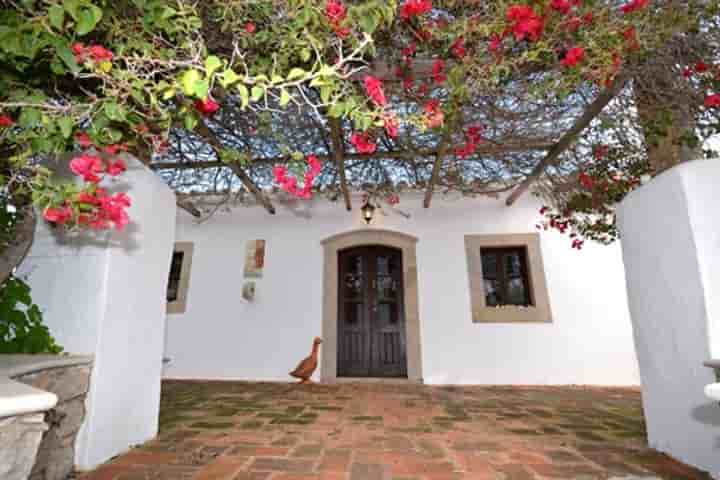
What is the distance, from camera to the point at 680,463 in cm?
181

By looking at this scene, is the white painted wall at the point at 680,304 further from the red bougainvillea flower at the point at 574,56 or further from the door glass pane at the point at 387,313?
the door glass pane at the point at 387,313

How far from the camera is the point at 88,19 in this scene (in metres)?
0.83

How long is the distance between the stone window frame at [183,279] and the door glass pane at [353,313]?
8.53 feet

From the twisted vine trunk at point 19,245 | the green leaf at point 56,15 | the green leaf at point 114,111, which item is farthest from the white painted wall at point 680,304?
the twisted vine trunk at point 19,245

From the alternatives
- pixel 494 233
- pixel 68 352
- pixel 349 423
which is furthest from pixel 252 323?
pixel 494 233

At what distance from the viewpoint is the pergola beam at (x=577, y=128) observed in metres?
2.41

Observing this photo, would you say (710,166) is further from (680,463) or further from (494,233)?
(494,233)

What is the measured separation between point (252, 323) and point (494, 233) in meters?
4.04

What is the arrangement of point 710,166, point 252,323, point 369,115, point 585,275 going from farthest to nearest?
1. point 252,323
2. point 585,275
3. point 710,166
4. point 369,115

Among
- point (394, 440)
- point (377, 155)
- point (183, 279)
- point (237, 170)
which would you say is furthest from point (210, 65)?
point (183, 279)

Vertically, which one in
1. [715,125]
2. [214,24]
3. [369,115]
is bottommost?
[369,115]

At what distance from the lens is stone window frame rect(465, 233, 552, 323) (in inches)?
198

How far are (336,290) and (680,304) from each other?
14.0 ft

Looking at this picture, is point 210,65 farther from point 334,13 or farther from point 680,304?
point 680,304
